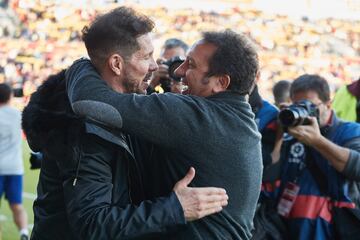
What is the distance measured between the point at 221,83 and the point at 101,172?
1.43ft

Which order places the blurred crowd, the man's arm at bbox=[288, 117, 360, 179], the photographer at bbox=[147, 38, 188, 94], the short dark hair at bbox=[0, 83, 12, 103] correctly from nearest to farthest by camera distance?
1. the photographer at bbox=[147, 38, 188, 94]
2. the man's arm at bbox=[288, 117, 360, 179]
3. the short dark hair at bbox=[0, 83, 12, 103]
4. the blurred crowd

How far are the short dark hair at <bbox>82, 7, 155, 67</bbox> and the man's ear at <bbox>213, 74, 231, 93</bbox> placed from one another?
269 mm

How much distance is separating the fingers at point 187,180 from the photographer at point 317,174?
1.27 m

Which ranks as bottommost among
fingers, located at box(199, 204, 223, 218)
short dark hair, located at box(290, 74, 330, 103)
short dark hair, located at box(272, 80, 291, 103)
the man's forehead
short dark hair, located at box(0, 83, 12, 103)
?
short dark hair, located at box(0, 83, 12, 103)

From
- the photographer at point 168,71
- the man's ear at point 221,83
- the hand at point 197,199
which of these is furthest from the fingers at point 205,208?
the photographer at point 168,71

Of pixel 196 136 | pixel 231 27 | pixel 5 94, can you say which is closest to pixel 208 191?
pixel 196 136

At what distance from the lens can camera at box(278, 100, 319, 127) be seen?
293cm

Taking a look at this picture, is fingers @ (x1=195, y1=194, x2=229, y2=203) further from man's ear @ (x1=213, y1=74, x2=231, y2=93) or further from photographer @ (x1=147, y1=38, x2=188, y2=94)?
photographer @ (x1=147, y1=38, x2=188, y2=94)

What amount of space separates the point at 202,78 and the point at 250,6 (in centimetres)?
2314

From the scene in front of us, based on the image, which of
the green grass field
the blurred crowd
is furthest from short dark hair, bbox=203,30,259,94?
the blurred crowd

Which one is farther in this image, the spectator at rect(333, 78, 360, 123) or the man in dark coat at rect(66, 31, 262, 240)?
the spectator at rect(333, 78, 360, 123)

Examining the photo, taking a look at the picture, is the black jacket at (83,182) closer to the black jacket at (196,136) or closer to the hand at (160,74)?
the black jacket at (196,136)

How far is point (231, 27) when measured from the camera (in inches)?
818

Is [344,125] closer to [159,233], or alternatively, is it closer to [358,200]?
[358,200]
